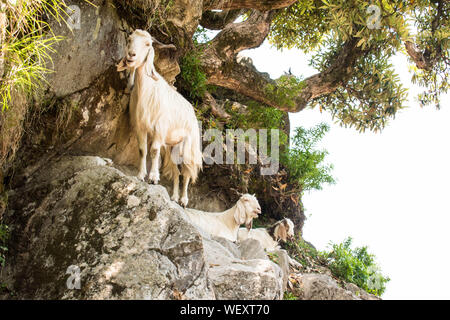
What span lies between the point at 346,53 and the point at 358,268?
4147 mm

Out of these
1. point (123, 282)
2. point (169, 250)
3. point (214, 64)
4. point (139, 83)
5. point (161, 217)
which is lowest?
point (123, 282)

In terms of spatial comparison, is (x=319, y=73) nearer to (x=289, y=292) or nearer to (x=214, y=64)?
(x=214, y=64)

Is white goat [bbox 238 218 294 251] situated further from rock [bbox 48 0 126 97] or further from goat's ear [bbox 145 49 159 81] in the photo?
rock [bbox 48 0 126 97]

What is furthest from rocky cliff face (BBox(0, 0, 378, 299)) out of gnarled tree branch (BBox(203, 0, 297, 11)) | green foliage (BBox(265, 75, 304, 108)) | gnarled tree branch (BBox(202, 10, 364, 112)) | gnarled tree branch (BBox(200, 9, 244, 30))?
gnarled tree branch (BBox(200, 9, 244, 30))

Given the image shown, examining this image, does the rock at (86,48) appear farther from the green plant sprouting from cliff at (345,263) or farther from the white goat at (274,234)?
the green plant sprouting from cliff at (345,263)

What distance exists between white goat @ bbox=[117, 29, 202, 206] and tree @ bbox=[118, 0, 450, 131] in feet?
7.59

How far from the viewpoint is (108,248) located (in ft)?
11.2

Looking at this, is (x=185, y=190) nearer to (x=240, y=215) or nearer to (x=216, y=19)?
(x=240, y=215)

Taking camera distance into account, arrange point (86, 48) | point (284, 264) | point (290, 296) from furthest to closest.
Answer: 1. point (284, 264)
2. point (290, 296)
3. point (86, 48)

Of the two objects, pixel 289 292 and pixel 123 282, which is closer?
pixel 123 282

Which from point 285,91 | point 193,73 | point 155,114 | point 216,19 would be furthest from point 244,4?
point 216,19

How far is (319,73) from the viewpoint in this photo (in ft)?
29.8
